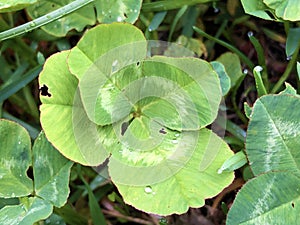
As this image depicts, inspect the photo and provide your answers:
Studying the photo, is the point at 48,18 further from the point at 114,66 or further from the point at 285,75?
the point at 285,75

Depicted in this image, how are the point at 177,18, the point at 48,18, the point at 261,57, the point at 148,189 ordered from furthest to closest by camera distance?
the point at 177,18 → the point at 261,57 → the point at 48,18 → the point at 148,189

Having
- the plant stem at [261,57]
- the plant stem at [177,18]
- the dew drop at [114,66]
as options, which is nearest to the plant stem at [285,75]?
the plant stem at [261,57]

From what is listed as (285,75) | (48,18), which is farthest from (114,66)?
(285,75)

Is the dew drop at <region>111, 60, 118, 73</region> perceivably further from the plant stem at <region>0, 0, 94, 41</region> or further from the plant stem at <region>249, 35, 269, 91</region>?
Answer: the plant stem at <region>249, 35, 269, 91</region>

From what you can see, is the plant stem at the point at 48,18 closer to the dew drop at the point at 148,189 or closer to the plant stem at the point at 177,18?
the plant stem at the point at 177,18

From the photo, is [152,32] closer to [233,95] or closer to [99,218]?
[233,95]

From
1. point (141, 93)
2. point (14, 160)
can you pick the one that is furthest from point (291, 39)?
point (14, 160)

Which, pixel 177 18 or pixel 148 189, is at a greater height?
pixel 177 18

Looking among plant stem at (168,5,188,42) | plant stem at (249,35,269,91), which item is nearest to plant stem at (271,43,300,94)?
plant stem at (249,35,269,91)
